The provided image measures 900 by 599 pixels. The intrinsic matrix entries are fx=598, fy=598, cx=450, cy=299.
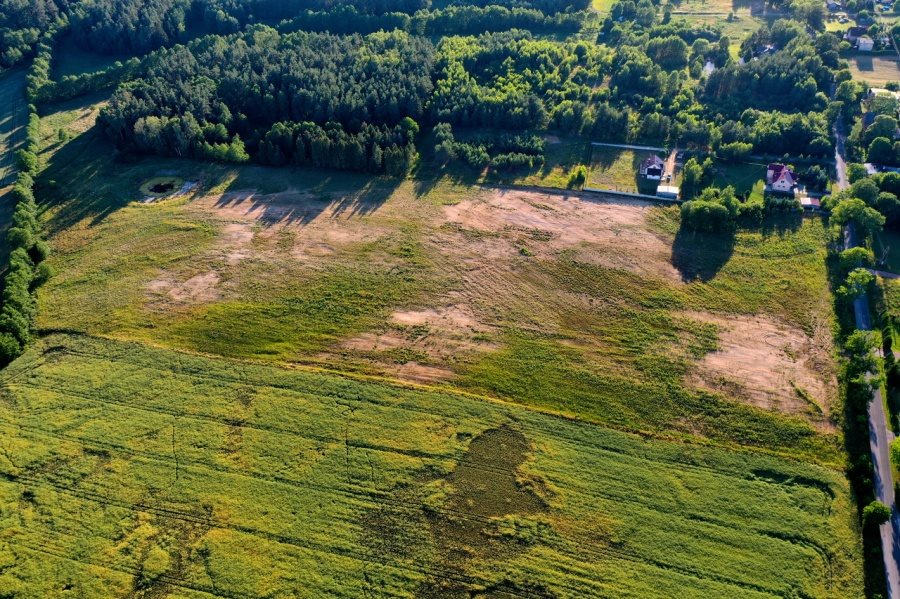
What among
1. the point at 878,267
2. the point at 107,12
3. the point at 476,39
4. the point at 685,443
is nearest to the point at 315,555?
the point at 685,443

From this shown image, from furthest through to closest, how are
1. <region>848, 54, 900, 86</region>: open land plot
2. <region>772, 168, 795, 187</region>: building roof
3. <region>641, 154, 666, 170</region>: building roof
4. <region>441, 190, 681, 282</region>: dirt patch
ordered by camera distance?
<region>848, 54, 900, 86</region>: open land plot < <region>641, 154, 666, 170</region>: building roof < <region>772, 168, 795, 187</region>: building roof < <region>441, 190, 681, 282</region>: dirt patch

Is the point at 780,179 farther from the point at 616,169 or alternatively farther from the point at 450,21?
the point at 450,21

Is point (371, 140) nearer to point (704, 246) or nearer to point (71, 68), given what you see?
point (704, 246)

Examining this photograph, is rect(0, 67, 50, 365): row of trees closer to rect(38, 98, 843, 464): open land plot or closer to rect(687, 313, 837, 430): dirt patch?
rect(38, 98, 843, 464): open land plot

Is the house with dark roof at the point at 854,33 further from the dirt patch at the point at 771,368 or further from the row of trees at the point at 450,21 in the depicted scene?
the dirt patch at the point at 771,368

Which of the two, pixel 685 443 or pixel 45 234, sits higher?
pixel 45 234

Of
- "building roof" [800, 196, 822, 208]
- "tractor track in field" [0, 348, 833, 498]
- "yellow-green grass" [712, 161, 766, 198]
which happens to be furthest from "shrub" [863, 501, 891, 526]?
"yellow-green grass" [712, 161, 766, 198]
